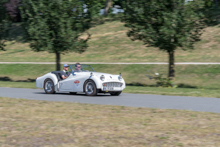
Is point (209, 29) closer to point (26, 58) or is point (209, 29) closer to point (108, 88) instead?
point (26, 58)

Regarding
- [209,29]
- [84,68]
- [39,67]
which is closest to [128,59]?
[39,67]

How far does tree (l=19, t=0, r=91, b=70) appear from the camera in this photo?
24469mm

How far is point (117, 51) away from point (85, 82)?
2449cm

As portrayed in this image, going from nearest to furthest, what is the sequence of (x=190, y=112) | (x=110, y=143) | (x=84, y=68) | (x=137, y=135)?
(x=110, y=143) → (x=137, y=135) → (x=190, y=112) → (x=84, y=68)

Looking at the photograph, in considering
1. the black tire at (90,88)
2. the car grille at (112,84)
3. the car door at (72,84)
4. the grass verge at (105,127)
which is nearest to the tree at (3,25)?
the car door at (72,84)

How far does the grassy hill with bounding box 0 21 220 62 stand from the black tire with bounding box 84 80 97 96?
1543 cm

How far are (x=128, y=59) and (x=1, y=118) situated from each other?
1047 inches

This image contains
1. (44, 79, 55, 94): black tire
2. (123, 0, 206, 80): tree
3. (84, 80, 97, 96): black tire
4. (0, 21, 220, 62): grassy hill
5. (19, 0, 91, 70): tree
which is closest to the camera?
(84, 80, 97, 96): black tire

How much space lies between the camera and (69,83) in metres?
14.6

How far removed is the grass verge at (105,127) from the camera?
568cm

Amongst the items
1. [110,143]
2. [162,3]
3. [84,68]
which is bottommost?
[110,143]

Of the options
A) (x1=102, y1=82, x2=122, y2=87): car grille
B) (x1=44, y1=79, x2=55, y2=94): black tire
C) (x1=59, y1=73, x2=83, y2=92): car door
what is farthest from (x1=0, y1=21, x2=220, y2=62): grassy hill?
(x1=44, y1=79, x2=55, y2=94): black tire

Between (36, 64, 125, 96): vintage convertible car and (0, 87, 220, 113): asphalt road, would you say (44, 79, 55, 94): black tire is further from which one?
(0, 87, 220, 113): asphalt road

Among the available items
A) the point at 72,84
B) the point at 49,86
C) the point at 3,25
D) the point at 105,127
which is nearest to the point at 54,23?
the point at 3,25
